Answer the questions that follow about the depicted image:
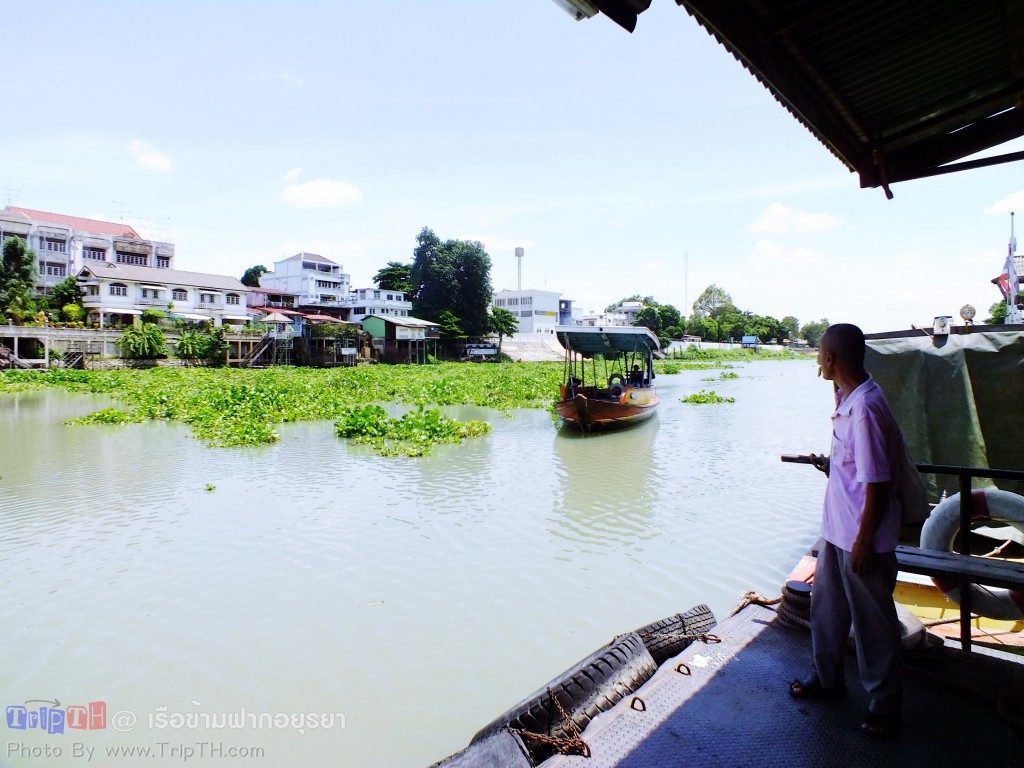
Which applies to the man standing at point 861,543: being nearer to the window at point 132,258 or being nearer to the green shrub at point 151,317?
the green shrub at point 151,317

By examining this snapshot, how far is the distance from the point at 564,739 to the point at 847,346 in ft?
7.10

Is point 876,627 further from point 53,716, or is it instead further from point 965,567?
point 53,716

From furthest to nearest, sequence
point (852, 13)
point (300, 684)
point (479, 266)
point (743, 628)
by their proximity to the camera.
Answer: point (479, 266) < point (300, 684) < point (743, 628) < point (852, 13)

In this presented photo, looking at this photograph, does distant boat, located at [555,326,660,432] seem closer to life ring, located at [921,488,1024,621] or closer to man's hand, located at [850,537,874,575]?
life ring, located at [921,488,1024,621]

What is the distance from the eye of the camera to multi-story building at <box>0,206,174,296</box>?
144ft

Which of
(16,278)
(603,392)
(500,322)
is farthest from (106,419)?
(500,322)

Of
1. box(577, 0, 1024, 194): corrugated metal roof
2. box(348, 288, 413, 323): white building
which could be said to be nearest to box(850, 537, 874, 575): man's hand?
box(577, 0, 1024, 194): corrugated metal roof

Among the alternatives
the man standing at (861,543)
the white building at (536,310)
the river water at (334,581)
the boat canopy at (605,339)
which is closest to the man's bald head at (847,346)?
the man standing at (861,543)

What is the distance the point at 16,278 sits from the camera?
34.4m

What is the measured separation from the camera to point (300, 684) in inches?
175

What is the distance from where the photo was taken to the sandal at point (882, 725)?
7.93 ft

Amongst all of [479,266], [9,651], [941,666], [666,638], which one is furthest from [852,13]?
[479,266]

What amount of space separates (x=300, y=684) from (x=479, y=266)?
48.1 meters

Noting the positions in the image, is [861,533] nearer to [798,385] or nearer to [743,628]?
[743,628]
